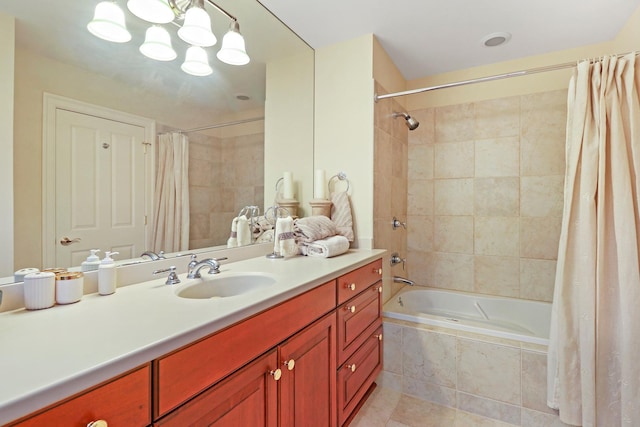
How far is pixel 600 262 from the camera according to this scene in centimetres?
142

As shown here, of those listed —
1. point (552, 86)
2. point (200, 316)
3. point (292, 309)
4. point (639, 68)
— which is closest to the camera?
point (200, 316)

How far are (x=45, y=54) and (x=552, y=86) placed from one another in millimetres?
2954

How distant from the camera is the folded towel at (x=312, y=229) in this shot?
171 cm

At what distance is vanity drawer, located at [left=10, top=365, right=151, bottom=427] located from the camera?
0.49m

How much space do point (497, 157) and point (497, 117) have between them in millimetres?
323

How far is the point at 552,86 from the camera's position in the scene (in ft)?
7.29

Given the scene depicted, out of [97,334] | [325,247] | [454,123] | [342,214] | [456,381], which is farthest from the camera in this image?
[454,123]

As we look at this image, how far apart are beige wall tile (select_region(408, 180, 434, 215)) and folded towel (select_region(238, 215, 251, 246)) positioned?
5.24 ft

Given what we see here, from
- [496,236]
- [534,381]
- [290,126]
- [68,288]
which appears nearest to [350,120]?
[290,126]

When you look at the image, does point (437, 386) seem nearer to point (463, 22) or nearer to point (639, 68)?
point (639, 68)

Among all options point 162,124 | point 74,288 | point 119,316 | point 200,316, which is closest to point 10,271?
point 74,288

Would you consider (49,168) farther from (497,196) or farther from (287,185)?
(497,196)

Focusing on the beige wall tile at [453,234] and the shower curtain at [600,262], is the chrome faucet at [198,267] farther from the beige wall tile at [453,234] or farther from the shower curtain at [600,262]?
the beige wall tile at [453,234]

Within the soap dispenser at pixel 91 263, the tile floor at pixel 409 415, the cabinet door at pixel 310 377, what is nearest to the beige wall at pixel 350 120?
the cabinet door at pixel 310 377
